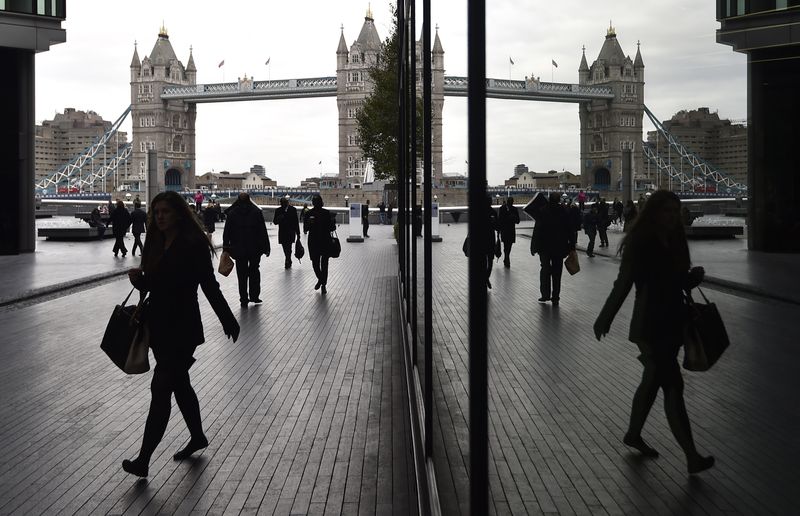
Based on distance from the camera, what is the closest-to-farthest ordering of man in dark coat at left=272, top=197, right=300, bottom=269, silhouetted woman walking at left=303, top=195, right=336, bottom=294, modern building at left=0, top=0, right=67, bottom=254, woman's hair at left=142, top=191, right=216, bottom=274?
woman's hair at left=142, top=191, right=216, bottom=274 → silhouetted woman walking at left=303, top=195, right=336, bottom=294 → man in dark coat at left=272, top=197, right=300, bottom=269 → modern building at left=0, top=0, right=67, bottom=254

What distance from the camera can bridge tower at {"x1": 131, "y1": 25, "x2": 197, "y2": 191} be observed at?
390 ft

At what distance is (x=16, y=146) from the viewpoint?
21766 mm

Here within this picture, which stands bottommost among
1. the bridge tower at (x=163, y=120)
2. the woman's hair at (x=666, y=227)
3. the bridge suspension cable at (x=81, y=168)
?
the woman's hair at (x=666, y=227)

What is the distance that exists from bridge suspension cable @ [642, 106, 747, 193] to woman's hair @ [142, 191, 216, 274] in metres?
3.09

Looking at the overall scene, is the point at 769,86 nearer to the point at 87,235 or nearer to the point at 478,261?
the point at 478,261

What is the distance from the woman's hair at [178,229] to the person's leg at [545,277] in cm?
589

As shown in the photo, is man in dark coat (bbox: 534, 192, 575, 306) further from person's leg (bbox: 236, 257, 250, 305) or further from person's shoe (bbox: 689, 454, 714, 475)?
person's shoe (bbox: 689, 454, 714, 475)

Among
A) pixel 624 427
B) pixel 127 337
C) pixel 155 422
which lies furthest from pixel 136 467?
pixel 624 427

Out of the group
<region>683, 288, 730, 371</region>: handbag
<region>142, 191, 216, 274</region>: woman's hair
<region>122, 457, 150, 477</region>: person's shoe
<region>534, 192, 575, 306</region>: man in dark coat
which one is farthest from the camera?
<region>534, 192, 575, 306</region>: man in dark coat

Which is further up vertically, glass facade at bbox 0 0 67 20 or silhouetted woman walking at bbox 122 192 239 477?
glass facade at bbox 0 0 67 20

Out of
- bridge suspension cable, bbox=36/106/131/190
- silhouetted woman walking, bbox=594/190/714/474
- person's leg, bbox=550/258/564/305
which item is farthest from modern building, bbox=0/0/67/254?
bridge suspension cable, bbox=36/106/131/190

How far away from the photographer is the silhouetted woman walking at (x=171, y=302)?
4.52m

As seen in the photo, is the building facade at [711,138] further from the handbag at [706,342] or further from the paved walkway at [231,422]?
the paved walkway at [231,422]

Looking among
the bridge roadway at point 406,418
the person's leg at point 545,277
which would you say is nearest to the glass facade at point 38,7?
the bridge roadway at point 406,418
